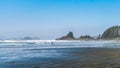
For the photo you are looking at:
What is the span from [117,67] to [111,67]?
0.52 m

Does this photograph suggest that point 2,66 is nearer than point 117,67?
No

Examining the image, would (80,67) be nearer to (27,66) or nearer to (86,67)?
(86,67)

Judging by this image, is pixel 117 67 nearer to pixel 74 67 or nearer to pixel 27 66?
pixel 74 67

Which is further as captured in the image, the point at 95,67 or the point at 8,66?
the point at 8,66

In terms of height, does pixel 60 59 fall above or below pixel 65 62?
above

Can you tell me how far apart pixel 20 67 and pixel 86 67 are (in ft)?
17.6

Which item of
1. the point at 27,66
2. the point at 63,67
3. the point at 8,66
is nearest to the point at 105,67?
the point at 63,67

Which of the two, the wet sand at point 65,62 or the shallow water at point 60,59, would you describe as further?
the shallow water at point 60,59

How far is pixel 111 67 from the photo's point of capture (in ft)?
64.2

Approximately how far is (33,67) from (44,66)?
0.95 m

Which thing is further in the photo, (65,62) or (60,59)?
(60,59)

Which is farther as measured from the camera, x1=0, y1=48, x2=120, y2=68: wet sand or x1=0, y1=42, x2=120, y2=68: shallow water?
x1=0, y1=42, x2=120, y2=68: shallow water

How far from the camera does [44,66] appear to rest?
68.9 ft

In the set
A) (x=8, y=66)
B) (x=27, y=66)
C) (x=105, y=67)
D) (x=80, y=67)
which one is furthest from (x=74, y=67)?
(x=8, y=66)
